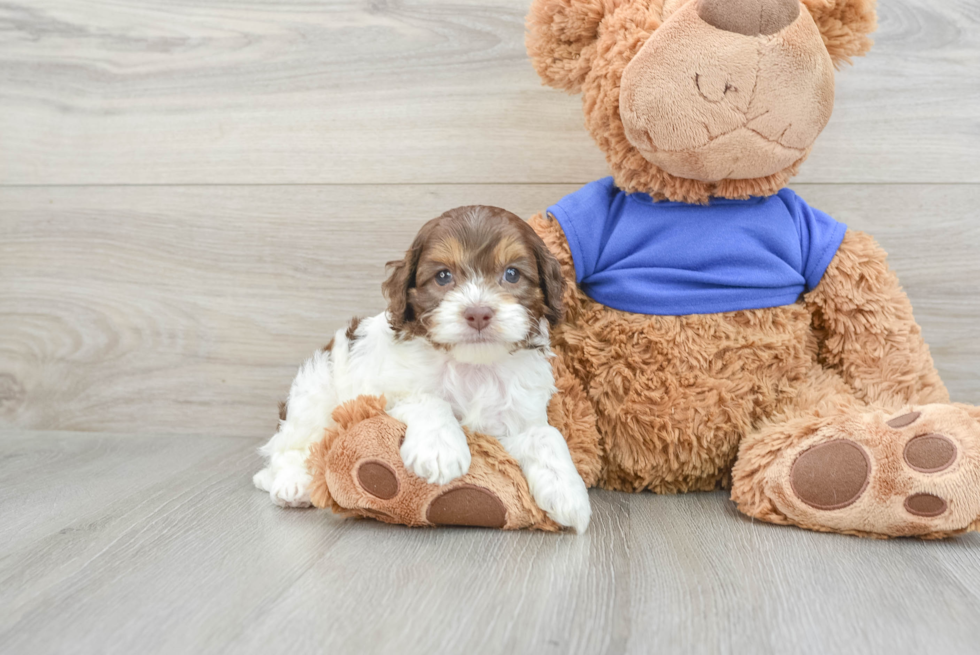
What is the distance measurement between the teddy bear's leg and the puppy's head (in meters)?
0.51

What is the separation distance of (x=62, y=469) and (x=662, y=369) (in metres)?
1.49

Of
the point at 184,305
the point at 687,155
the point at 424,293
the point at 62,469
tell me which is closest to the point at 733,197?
the point at 687,155

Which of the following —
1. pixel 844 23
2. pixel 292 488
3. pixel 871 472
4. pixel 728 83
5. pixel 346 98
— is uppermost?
pixel 844 23

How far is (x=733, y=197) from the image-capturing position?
4.95 ft

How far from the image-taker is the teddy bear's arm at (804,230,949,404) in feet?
4.93

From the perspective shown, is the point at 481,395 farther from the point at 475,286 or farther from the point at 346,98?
the point at 346,98

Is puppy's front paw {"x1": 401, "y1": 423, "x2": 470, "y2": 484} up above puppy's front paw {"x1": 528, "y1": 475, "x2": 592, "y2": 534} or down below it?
above

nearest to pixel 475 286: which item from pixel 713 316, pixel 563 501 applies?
pixel 563 501

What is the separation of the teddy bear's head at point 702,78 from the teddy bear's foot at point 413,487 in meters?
0.67

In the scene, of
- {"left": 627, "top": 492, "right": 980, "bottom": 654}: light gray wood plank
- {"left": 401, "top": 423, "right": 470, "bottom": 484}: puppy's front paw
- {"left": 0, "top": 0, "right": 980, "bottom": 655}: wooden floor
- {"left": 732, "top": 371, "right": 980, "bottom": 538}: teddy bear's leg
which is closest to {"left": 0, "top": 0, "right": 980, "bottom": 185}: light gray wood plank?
{"left": 0, "top": 0, "right": 980, "bottom": 655}: wooden floor

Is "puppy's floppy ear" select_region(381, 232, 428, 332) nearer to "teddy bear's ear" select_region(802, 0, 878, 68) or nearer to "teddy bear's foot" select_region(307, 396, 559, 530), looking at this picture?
"teddy bear's foot" select_region(307, 396, 559, 530)

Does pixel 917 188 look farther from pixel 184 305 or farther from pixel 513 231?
pixel 184 305

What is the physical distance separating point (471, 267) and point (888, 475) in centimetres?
81

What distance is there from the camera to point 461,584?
1.11m
